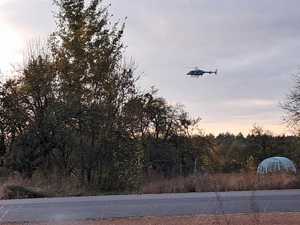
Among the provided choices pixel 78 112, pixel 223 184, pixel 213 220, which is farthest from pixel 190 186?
pixel 213 220

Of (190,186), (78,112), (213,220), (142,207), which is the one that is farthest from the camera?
(78,112)

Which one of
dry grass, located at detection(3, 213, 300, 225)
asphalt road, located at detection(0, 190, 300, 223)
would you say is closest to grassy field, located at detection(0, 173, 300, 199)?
asphalt road, located at detection(0, 190, 300, 223)

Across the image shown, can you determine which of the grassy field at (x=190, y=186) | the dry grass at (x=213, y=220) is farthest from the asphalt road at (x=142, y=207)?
the grassy field at (x=190, y=186)

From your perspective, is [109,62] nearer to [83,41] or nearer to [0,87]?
[83,41]

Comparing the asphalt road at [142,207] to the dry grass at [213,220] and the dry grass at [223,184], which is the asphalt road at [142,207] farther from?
the dry grass at [223,184]

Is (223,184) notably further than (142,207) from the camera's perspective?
Yes

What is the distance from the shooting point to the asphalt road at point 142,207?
16906 millimetres

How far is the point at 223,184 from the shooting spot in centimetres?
2772

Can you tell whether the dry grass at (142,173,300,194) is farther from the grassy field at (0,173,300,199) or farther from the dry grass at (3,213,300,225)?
the dry grass at (3,213,300,225)

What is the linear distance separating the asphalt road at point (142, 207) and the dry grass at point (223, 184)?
14.7 feet

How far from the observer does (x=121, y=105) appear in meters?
33.0

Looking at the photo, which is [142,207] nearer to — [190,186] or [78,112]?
[190,186]

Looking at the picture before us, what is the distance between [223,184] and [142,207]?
9.26 metres

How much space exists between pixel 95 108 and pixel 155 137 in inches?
831
